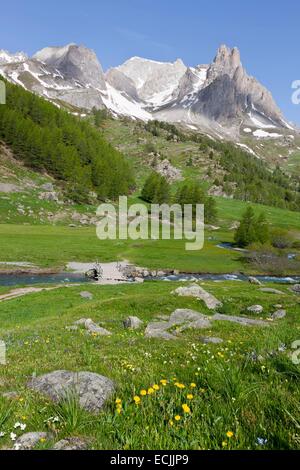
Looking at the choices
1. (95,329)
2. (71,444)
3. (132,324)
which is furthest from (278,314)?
(71,444)

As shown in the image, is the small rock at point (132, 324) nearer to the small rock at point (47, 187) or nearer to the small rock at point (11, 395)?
the small rock at point (11, 395)

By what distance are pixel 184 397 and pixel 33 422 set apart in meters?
2.52

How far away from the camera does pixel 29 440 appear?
510 cm

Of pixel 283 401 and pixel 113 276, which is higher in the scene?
pixel 283 401

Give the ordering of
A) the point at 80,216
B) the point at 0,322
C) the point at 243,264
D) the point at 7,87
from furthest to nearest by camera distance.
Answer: the point at 7,87 → the point at 80,216 → the point at 243,264 → the point at 0,322

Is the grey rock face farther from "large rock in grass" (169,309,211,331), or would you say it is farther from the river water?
the river water

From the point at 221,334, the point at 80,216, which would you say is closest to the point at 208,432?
the point at 221,334

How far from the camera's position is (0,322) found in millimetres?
30516

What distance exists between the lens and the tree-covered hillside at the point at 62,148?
454ft

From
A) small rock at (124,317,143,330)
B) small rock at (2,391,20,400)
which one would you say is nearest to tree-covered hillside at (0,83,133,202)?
small rock at (124,317,143,330)

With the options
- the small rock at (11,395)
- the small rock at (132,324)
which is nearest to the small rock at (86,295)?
the small rock at (132,324)

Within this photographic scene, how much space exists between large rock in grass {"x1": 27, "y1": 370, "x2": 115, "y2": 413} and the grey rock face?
793mm

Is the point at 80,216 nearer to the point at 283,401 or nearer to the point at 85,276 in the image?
the point at 85,276

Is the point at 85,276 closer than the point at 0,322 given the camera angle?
No
